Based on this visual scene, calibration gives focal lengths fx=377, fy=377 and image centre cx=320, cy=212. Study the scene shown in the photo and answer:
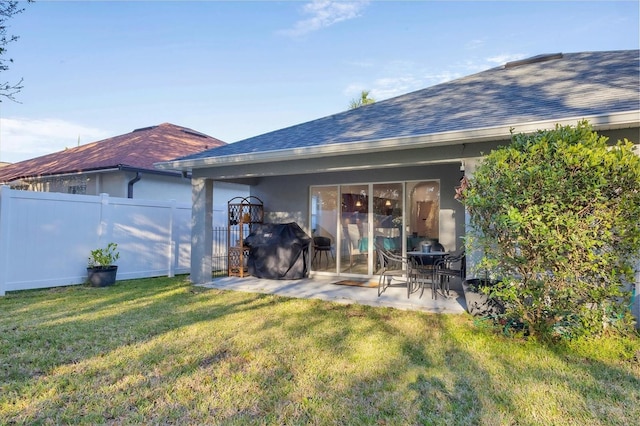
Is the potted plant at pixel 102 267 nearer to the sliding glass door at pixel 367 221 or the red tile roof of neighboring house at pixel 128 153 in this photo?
the red tile roof of neighboring house at pixel 128 153

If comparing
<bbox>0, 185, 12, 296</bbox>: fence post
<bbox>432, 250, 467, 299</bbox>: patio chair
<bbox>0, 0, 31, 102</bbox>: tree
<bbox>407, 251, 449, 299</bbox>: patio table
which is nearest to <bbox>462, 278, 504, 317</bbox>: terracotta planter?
<bbox>432, 250, 467, 299</bbox>: patio chair

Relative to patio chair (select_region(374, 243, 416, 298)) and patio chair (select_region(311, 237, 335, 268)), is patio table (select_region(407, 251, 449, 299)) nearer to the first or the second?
patio chair (select_region(374, 243, 416, 298))

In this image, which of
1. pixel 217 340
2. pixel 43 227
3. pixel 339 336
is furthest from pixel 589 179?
pixel 43 227

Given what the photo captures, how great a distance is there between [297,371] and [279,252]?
5.25 meters

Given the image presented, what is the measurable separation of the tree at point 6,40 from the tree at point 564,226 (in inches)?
315

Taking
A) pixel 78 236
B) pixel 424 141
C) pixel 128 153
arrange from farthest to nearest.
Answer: pixel 128 153 < pixel 78 236 < pixel 424 141

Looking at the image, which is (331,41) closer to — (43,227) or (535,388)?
(43,227)

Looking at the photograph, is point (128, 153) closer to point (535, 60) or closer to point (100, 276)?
point (100, 276)

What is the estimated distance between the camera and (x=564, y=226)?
3832 mm

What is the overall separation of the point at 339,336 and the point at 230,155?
4.33m

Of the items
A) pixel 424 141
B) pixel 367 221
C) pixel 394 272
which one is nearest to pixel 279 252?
pixel 367 221

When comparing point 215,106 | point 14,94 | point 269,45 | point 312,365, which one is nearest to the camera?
point 312,365

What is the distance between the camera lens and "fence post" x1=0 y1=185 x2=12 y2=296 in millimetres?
6621

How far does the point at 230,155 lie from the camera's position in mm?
7379
